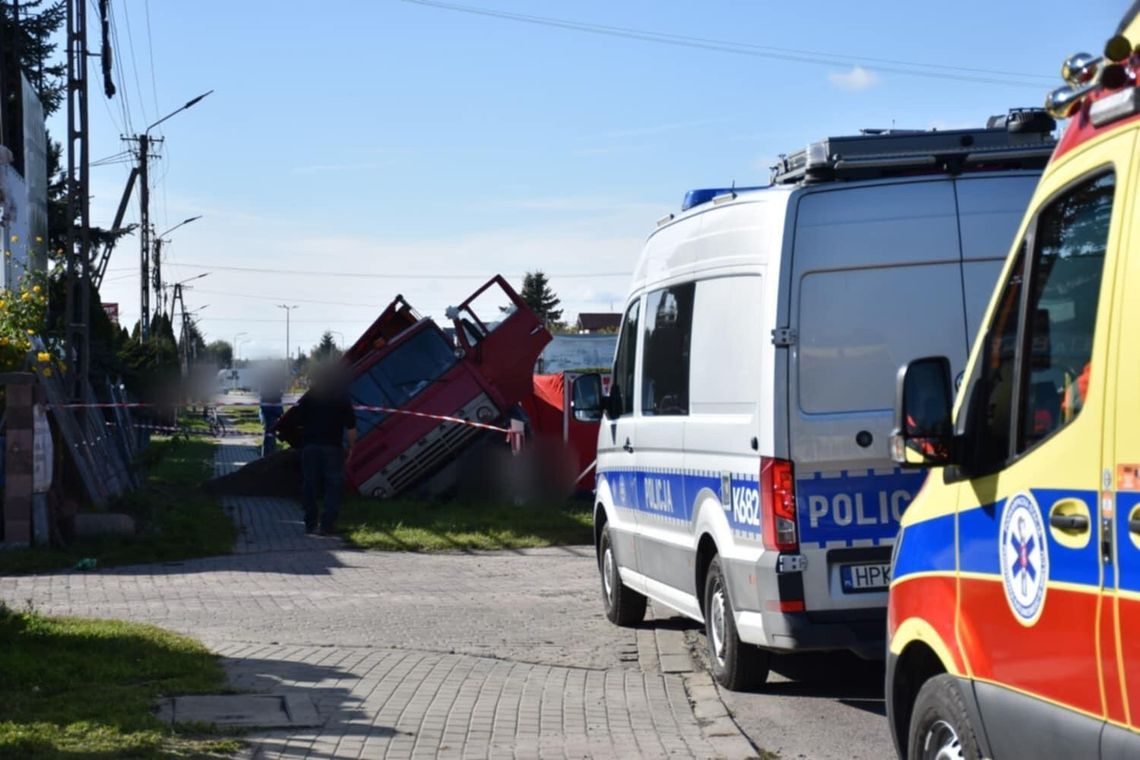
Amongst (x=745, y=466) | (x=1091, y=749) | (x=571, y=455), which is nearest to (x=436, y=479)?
(x=571, y=455)

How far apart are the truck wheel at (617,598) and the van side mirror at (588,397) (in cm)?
84

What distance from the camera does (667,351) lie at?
9.95m

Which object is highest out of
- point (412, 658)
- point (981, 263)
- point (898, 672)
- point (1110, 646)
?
point (981, 263)

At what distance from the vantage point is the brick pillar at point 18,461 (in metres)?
15.2

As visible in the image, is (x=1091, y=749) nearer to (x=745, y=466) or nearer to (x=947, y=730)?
(x=947, y=730)

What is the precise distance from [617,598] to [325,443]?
7550 millimetres

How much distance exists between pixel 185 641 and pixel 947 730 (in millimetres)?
6277

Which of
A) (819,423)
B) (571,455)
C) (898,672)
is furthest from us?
(571,455)

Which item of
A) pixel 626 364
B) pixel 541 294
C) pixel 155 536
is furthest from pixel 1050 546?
pixel 541 294

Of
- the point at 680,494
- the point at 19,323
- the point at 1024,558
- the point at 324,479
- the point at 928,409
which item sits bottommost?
the point at 324,479

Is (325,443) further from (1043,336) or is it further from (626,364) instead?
(1043,336)

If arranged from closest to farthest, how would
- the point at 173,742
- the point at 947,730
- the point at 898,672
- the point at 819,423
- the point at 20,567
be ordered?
the point at 947,730, the point at 898,672, the point at 173,742, the point at 819,423, the point at 20,567

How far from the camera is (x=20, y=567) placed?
14586 mm

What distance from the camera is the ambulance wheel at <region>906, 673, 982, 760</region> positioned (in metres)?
4.73
